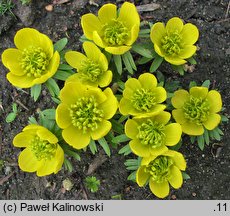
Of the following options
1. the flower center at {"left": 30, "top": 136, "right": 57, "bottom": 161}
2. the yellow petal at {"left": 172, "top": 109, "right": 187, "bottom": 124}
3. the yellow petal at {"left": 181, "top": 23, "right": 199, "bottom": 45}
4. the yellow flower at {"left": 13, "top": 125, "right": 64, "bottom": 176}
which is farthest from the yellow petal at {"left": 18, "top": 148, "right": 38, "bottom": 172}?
the yellow petal at {"left": 181, "top": 23, "right": 199, "bottom": 45}

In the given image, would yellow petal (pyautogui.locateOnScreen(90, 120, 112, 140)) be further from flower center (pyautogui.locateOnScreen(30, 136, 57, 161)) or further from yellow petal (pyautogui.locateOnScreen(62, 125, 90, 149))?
flower center (pyautogui.locateOnScreen(30, 136, 57, 161))

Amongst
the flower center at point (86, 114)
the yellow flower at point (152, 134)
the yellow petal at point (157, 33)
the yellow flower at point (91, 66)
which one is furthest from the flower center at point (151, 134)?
the yellow petal at point (157, 33)

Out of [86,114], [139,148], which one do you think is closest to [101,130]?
[86,114]

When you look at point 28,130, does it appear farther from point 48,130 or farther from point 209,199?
point 209,199

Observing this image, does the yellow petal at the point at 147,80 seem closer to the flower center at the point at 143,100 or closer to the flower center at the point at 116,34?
the flower center at the point at 143,100

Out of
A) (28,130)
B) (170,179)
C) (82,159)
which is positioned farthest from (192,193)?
(28,130)

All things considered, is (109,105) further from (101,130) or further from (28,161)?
(28,161)
